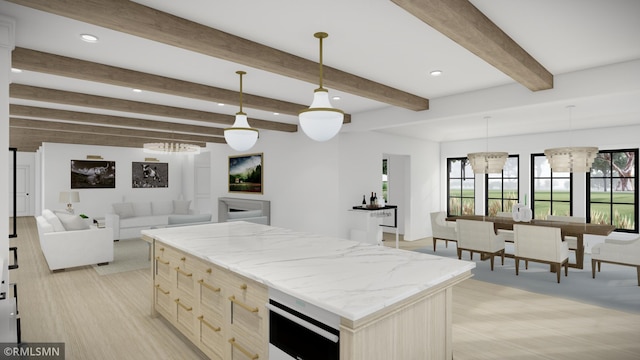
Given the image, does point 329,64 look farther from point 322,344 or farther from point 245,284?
point 322,344

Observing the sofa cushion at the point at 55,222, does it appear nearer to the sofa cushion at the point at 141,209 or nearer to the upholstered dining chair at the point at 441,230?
the sofa cushion at the point at 141,209

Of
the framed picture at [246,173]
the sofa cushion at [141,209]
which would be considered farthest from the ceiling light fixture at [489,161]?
the sofa cushion at [141,209]

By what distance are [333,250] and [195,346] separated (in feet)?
4.84

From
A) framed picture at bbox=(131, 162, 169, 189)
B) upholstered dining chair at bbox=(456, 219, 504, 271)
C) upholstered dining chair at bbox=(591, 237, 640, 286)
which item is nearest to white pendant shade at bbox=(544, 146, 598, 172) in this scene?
upholstered dining chair at bbox=(591, 237, 640, 286)

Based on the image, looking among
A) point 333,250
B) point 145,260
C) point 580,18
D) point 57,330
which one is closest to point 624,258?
point 580,18

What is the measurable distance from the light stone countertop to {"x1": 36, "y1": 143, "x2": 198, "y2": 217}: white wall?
27.7 ft

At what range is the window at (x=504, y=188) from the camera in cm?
780

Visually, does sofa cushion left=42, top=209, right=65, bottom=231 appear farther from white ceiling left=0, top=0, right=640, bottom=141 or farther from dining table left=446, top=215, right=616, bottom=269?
dining table left=446, top=215, right=616, bottom=269

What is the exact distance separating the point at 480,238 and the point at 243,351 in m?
4.53

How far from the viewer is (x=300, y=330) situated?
1.63 meters

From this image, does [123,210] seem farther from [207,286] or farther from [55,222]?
[207,286]

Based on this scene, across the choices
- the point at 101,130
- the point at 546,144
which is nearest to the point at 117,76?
the point at 101,130

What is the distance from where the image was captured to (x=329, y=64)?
335 cm

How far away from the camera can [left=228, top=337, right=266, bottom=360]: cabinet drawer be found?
1980 mm
